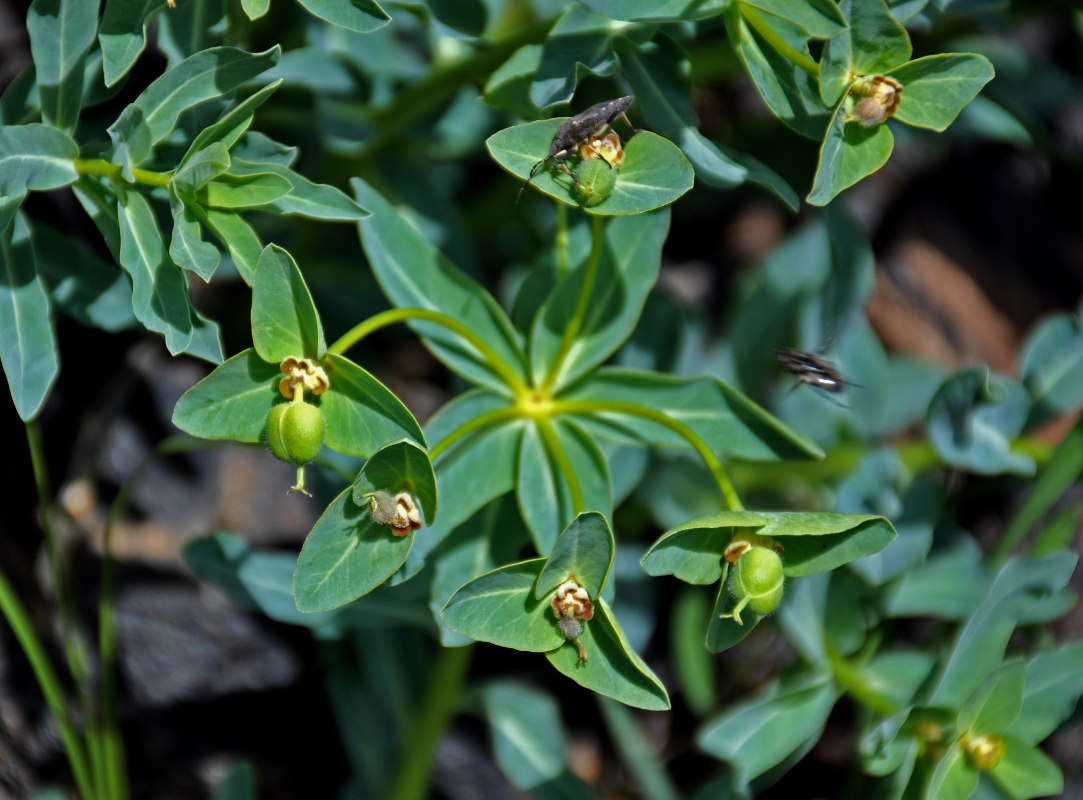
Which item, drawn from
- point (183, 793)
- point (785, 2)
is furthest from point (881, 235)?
point (183, 793)

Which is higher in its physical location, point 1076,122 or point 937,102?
point 937,102

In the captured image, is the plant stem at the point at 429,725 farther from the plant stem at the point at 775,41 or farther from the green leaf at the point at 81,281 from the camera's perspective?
the plant stem at the point at 775,41

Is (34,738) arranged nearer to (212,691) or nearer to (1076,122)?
(212,691)

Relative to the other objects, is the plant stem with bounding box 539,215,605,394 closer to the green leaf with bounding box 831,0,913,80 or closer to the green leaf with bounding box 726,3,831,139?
the green leaf with bounding box 726,3,831,139

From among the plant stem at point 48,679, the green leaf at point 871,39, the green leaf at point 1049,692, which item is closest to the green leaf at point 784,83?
the green leaf at point 871,39

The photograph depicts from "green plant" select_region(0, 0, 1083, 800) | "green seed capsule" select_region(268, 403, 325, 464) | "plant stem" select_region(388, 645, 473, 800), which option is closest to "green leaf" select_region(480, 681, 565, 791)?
"green plant" select_region(0, 0, 1083, 800)

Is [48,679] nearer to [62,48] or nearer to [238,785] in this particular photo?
[238,785]

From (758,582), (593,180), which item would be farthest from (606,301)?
(758,582)
